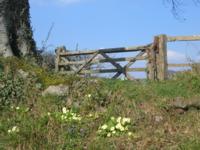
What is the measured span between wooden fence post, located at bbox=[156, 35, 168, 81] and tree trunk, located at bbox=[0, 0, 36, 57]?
4.58 metres

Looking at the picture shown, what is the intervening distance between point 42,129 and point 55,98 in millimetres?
1773

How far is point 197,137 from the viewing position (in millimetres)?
8336

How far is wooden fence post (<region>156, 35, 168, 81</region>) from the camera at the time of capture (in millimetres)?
17500

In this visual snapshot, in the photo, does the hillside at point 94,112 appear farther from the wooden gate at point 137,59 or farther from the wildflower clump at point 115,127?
the wooden gate at point 137,59

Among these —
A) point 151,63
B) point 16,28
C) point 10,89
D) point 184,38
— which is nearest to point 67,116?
point 10,89

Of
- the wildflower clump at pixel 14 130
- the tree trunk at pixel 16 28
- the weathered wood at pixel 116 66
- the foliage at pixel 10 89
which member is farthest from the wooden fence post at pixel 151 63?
the wildflower clump at pixel 14 130

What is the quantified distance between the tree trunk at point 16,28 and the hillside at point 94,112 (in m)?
1.92

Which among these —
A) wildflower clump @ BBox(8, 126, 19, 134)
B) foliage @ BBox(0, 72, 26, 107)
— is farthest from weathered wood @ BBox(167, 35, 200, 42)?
wildflower clump @ BBox(8, 126, 19, 134)

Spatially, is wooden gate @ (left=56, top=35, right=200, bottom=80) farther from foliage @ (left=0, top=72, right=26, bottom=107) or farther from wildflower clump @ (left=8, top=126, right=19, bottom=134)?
wildflower clump @ (left=8, top=126, right=19, bottom=134)

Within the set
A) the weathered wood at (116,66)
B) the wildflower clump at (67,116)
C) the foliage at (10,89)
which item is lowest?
the wildflower clump at (67,116)

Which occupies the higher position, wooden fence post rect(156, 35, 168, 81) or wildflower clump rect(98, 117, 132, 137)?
wooden fence post rect(156, 35, 168, 81)

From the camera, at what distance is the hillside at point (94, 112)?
8625mm

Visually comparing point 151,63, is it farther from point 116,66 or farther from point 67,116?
point 67,116

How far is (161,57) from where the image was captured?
17.7m
